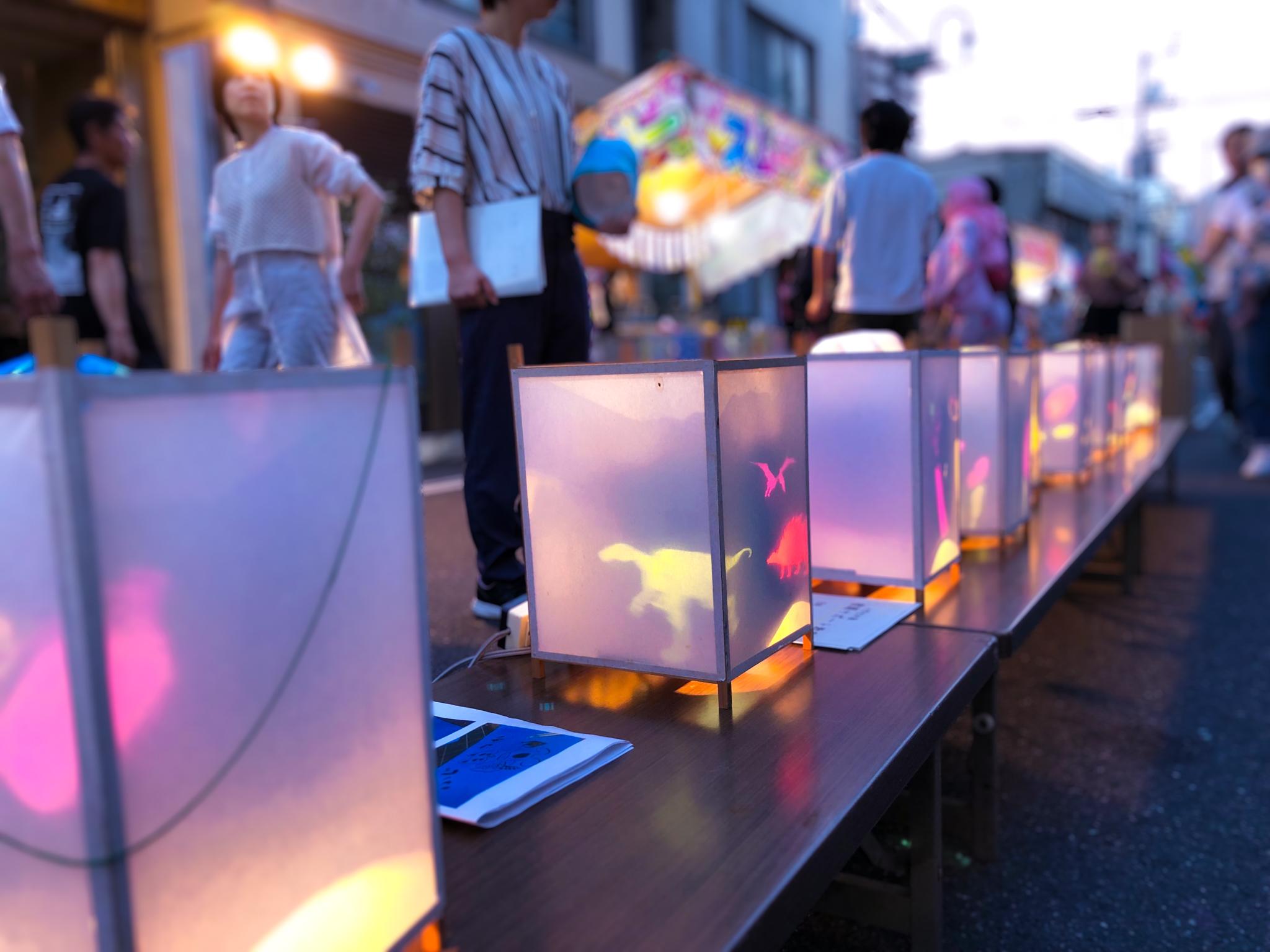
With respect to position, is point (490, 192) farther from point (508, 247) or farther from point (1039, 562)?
point (1039, 562)

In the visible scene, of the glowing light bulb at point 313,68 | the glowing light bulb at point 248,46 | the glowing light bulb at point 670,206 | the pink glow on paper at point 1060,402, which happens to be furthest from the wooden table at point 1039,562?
the glowing light bulb at point 670,206

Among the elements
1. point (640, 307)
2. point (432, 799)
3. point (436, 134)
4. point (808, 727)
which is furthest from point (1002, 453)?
point (640, 307)

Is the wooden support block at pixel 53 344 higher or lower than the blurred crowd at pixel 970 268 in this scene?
lower

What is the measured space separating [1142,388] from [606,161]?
2864 millimetres

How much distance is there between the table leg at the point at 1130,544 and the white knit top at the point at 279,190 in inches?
102

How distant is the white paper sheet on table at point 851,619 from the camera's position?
1.35 meters

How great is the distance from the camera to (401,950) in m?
0.67

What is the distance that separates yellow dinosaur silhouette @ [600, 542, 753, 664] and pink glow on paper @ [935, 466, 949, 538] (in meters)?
0.57

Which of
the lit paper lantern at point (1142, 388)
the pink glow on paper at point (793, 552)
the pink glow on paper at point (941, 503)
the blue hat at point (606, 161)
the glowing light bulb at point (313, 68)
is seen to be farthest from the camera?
the glowing light bulb at point (313, 68)

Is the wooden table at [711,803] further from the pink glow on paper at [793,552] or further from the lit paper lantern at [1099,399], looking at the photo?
the lit paper lantern at [1099,399]

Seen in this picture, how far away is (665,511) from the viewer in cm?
113

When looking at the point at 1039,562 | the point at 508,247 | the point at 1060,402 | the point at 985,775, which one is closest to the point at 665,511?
the point at 985,775

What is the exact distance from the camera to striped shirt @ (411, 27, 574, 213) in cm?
204

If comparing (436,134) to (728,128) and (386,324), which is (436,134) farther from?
(728,128)
